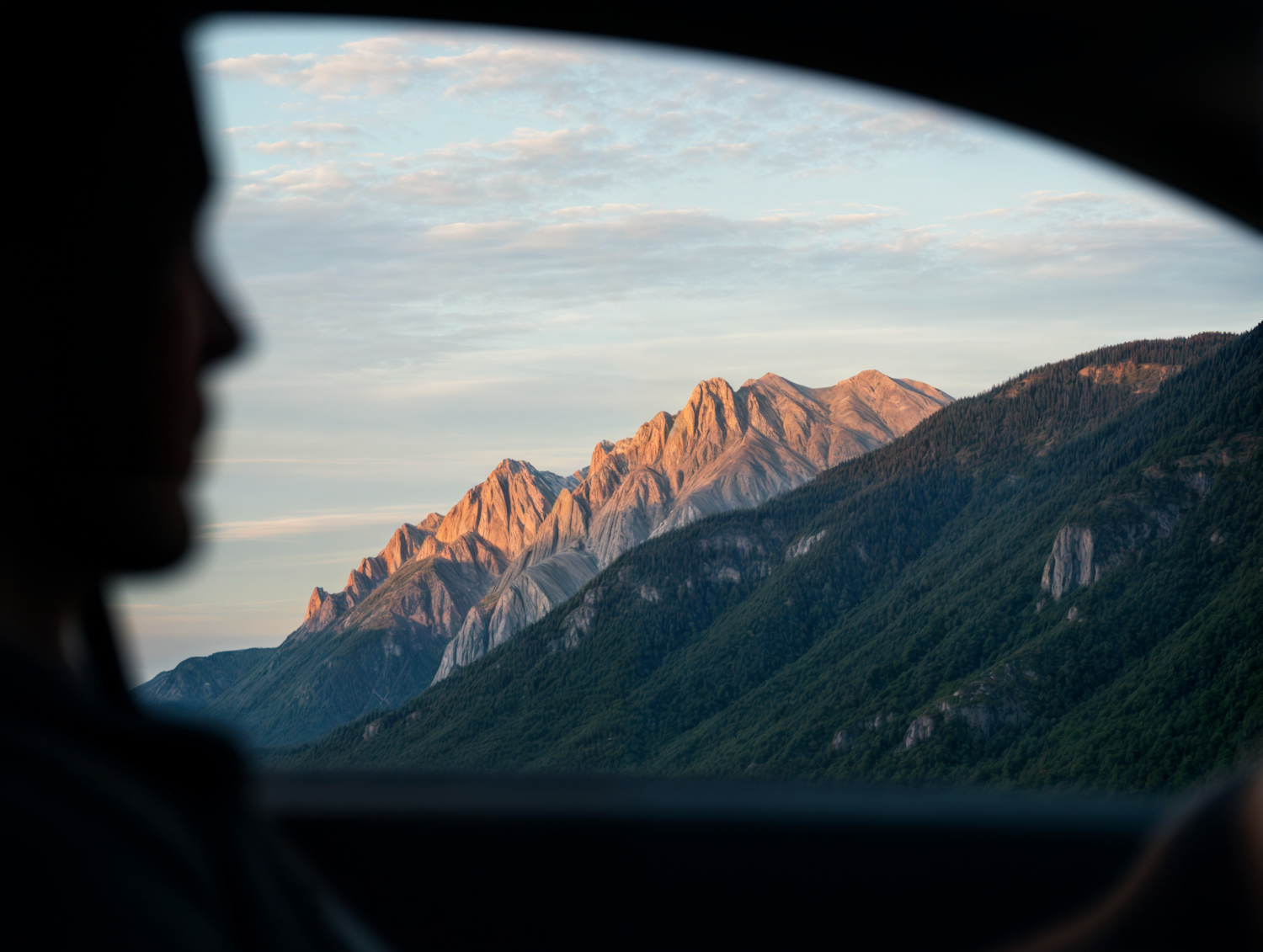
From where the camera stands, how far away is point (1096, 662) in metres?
58.2

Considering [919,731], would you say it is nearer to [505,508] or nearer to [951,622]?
[951,622]

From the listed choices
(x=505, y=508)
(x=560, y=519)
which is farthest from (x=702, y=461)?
(x=505, y=508)

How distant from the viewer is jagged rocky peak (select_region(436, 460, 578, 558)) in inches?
6609

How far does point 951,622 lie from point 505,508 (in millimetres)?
112150

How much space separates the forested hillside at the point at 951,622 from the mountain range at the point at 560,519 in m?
26.0

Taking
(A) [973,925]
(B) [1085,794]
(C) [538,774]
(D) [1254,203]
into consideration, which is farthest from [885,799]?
(D) [1254,203]

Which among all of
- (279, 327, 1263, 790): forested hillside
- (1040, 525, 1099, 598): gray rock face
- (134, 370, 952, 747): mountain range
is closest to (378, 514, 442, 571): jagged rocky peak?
(134, 370, 952, 747): mountain range

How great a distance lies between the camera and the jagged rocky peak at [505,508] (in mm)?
167875

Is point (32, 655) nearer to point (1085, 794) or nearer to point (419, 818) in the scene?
point (419, 818)

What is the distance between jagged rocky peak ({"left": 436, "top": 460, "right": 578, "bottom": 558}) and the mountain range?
28cm

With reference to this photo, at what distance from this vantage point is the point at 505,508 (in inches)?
6870

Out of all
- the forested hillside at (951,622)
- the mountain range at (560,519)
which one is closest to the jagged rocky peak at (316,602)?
the mountain range at (560,519)

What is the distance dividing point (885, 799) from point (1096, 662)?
205ft

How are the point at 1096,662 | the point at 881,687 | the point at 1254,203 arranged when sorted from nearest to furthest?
the point at 1254,203 → the point at 1096,662 → the point at 881,687
